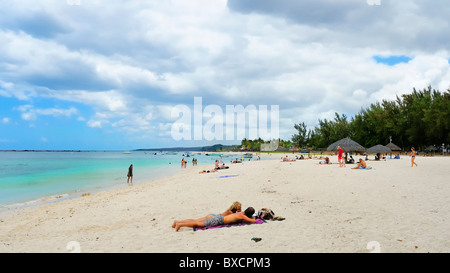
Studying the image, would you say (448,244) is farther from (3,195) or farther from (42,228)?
(3,195)

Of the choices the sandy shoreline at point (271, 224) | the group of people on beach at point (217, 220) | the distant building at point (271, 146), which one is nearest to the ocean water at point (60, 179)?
the sandy shoreline at point (271, 224)

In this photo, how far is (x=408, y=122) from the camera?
197ft

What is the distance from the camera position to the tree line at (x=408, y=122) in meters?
50.4

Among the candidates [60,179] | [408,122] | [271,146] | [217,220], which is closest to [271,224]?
[217,220]

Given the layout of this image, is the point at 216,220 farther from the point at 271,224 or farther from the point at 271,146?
the point at 271,146

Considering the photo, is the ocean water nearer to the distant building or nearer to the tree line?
the tree line

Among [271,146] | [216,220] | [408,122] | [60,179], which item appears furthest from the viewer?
[271,146]

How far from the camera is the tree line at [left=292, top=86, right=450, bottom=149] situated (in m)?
50.4

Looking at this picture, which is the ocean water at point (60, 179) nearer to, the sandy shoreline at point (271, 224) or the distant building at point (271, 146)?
the sandy shoreline at point (271, 224)

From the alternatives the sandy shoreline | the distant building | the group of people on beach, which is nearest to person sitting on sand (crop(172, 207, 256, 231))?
the group of people on beach

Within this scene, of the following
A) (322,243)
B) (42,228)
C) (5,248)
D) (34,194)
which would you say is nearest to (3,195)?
(34,194)
